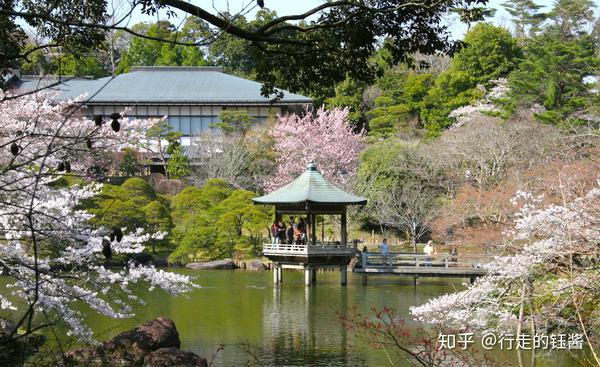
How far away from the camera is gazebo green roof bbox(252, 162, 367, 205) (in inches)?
722

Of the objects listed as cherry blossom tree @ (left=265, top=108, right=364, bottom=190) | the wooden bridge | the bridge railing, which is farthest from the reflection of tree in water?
cherry blossom tree @ (left=265, top=108, right=364, bottom=190)

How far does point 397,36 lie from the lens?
5773 millimetres

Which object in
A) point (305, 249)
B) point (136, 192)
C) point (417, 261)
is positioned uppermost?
point (136, 192)

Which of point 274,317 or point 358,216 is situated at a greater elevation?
point 358,216

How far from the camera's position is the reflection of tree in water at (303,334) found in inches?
398

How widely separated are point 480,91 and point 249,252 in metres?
12.2

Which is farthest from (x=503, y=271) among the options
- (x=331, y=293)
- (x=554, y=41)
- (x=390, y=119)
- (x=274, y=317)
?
(x=390, y=119)

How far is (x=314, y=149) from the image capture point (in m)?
28.3

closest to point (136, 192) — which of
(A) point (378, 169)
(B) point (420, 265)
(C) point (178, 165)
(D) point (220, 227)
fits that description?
(D) point (220, 227)

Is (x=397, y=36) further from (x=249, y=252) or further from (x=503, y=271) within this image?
(x=249, y=252)

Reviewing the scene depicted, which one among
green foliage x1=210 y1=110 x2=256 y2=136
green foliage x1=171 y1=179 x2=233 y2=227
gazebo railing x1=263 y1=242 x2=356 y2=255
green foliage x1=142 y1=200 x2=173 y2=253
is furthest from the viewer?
green foliage x1=210 y1=110 x2=256 y2=136

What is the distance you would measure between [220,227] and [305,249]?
4.89 meters

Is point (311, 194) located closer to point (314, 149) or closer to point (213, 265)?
point (213, 265)

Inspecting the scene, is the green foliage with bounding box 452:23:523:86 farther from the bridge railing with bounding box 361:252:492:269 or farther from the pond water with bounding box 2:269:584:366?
the bridge railing with bounding box 361:252:492:269
